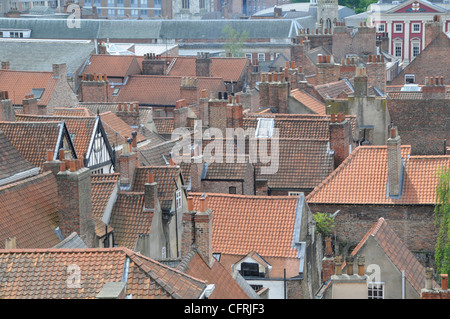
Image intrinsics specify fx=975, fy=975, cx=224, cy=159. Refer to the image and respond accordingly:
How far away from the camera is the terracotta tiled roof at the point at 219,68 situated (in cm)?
7938

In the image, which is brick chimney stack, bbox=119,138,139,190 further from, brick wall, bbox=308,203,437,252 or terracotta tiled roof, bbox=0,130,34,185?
brick wall, bbox=308,203,437,252

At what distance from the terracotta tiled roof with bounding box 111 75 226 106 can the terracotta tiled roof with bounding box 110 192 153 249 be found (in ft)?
126

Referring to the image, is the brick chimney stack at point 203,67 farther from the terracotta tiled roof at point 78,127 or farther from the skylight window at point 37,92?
the terracotta tiled roof at point 78,127

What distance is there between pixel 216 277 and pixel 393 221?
45.3 ft

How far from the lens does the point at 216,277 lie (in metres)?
26.1

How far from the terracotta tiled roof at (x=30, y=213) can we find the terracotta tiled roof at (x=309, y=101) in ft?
76.3

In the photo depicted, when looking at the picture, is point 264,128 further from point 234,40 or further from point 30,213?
point 234,40

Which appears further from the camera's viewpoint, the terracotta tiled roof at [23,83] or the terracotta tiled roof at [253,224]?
the terracotta tiled roof at [23,83]

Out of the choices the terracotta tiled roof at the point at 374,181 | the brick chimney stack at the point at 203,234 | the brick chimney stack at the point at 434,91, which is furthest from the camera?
the brick chimney stack at the point at 434,91

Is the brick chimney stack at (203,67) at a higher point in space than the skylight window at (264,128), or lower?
higher

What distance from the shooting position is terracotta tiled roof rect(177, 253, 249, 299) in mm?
25078

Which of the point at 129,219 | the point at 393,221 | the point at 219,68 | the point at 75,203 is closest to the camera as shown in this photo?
the point at 75,203

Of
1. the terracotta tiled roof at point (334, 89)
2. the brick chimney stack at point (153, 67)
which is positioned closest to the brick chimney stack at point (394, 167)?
the terracotta tiled roof at point (334, 89)

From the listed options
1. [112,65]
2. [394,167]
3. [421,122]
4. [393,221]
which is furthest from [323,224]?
[112,65]
